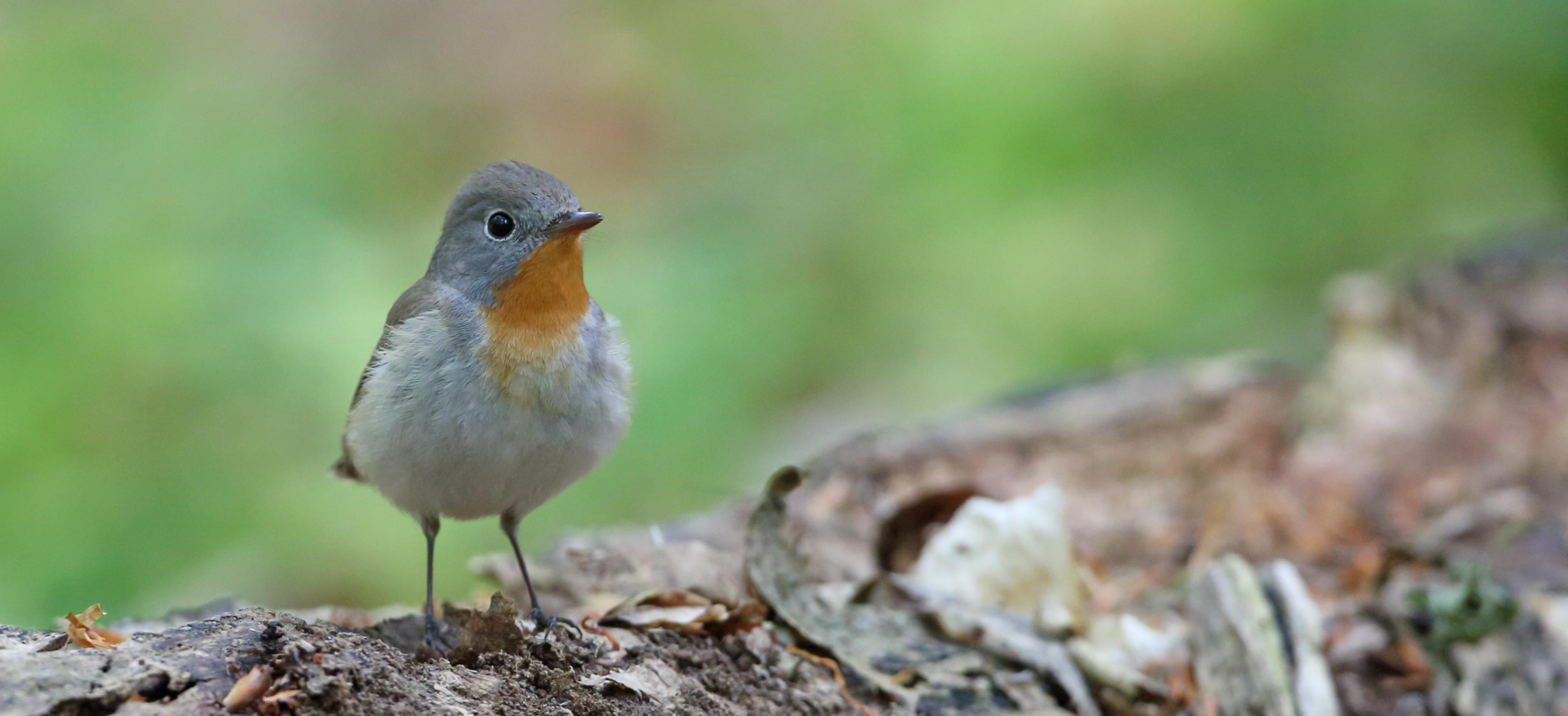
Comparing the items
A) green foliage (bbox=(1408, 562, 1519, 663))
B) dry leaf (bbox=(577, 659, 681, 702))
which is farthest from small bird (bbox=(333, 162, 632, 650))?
green foliage (bbox=(1408, 562, 1519, 663))

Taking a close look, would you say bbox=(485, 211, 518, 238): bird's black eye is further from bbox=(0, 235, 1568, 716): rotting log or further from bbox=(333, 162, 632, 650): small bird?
bbox=(0, 235, 1568, 716): rotting log

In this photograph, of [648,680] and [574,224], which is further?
[574,224]

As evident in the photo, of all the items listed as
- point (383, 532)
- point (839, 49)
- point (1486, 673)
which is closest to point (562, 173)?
point (839, 49)

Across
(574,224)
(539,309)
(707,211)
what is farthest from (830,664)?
(707,211)

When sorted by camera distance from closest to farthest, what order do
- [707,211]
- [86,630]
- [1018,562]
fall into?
[86,630], [1018,562], [707,211]

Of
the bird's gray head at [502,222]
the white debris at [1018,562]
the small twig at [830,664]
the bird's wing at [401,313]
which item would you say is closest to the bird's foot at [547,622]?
the small twig at [830,664]

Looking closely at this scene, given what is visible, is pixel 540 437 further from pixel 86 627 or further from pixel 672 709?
pixel 86 627

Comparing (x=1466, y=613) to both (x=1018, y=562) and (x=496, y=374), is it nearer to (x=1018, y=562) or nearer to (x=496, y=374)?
(x=1018, y=562)
